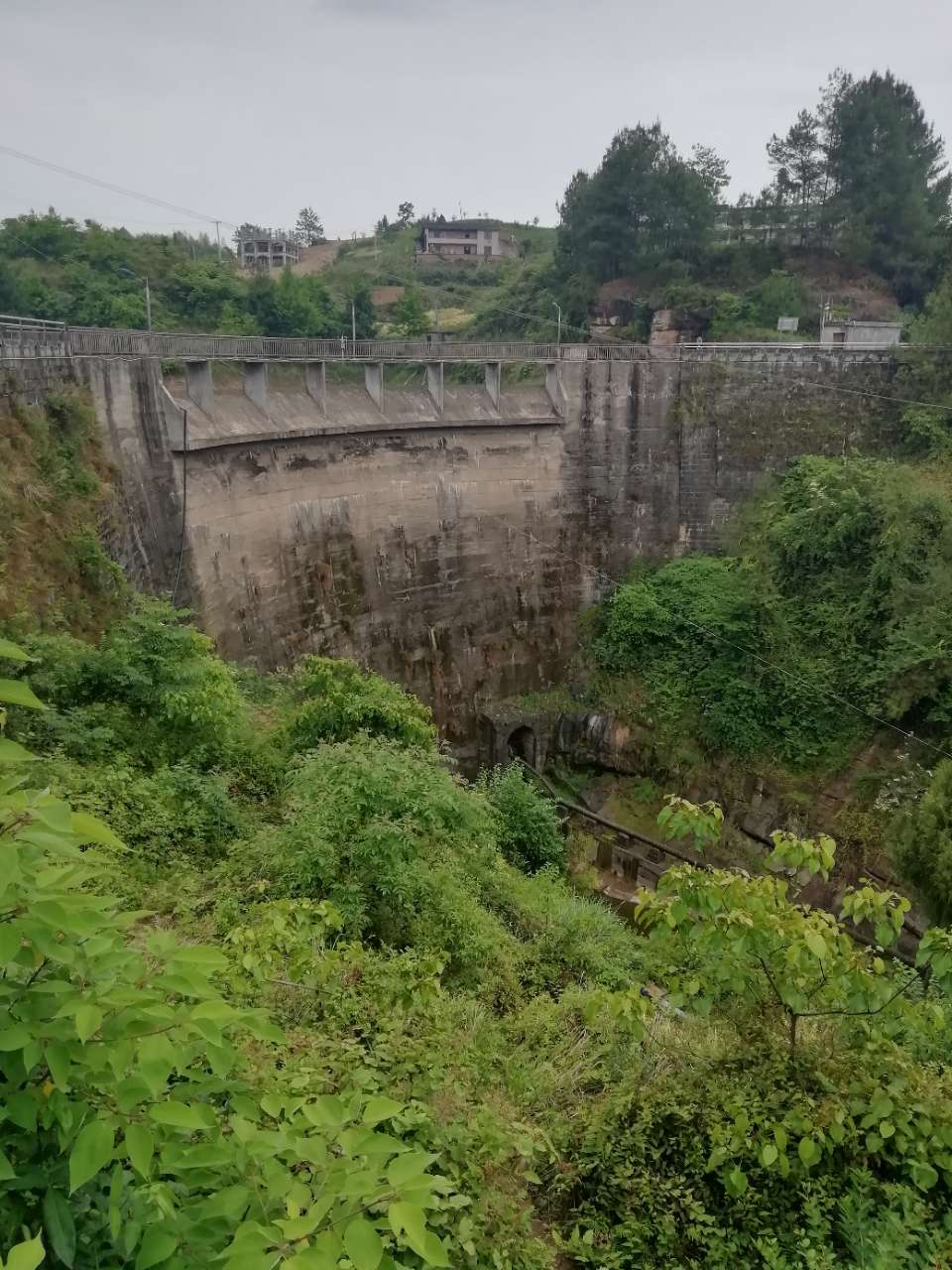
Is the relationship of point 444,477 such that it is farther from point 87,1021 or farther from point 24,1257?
point 24,1257

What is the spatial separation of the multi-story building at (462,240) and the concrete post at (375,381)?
4788 centimetres

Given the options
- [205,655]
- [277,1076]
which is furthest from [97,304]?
[277,1076]

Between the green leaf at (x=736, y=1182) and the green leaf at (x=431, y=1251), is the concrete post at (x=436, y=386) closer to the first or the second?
the green leaf at (x=736, y=1182)

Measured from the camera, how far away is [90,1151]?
211 centimetres

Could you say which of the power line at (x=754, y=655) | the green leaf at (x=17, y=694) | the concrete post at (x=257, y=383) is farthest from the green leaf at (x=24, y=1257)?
the concrete post at (x=257, y=383)

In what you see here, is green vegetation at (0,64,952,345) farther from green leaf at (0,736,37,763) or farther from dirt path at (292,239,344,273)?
green leaf at (0,736,37,763)

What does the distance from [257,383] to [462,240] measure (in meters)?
51.8

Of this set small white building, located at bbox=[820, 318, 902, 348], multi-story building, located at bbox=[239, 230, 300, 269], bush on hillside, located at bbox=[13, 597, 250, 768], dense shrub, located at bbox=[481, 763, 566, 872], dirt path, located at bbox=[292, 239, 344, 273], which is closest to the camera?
bush on hillside, located at bbox=[13, 597, 250, 768]

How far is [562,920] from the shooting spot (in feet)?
30.2

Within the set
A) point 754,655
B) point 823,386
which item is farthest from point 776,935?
point 823,386

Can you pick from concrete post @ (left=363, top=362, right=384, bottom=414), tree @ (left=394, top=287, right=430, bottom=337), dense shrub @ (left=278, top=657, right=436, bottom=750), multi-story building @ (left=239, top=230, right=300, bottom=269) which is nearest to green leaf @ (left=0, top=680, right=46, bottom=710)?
dense shrub @ (left=278, top=657, right=436, bottom=750)

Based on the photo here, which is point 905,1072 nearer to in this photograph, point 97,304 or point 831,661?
point 831,661

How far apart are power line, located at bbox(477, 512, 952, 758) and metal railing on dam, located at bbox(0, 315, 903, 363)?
3731mm

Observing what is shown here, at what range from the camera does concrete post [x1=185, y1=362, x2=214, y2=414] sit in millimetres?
14984
